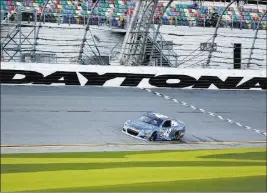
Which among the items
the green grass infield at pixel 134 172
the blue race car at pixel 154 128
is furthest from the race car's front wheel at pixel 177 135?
the green grass infield at pixel 134 172

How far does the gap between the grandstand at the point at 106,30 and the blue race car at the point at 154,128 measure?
3.03 meters

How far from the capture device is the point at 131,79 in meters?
12.6

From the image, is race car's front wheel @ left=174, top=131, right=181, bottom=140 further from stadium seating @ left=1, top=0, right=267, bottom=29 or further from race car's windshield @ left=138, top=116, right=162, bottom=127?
stadium seating @ left=1, top=0, right=267, bottom=29

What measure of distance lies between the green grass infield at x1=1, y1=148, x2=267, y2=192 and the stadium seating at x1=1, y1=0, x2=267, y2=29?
6255 mm

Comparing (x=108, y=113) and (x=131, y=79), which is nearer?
(x=108, y=113)

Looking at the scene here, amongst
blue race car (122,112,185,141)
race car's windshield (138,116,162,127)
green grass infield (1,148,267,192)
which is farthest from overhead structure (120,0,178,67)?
green grass infield (1,148,267,192)

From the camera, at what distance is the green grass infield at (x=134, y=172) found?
5.89 metres

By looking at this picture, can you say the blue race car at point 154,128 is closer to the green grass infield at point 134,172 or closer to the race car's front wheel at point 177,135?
the race car's front wheel at point 177,135

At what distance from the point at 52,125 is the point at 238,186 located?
435 cm

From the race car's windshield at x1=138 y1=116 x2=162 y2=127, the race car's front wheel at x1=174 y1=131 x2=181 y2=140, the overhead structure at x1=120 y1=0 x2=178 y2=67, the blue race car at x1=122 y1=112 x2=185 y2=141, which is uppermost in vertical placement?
the overhead structure at x1=120 y1=0 x2=178 y2=67

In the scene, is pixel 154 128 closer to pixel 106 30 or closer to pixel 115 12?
pixel 106 30

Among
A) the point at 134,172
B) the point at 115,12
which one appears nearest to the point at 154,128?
the point at 134,172

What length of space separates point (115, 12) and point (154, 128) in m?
6.04

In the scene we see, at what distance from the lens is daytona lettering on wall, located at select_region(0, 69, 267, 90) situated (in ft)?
37.8
